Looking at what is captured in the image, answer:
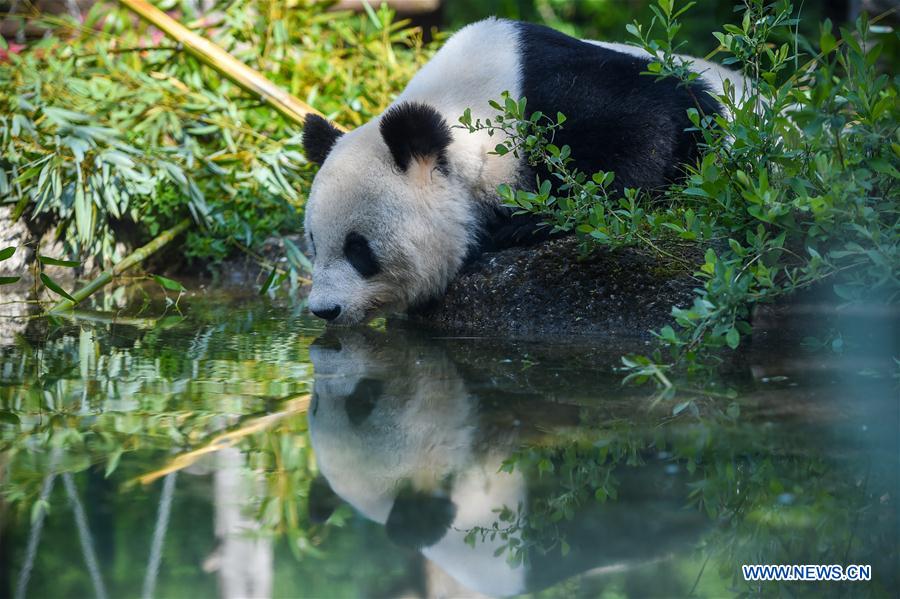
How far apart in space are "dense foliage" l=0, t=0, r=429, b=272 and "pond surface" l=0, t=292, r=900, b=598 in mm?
2151

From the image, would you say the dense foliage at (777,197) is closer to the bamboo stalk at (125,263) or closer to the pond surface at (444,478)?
the pond surface at (444,478)

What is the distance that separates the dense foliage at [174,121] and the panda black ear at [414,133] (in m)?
1.72

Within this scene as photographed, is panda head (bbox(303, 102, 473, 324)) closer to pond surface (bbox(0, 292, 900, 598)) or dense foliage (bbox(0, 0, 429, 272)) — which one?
pond surface (bbox(0, 292, 900, 598))

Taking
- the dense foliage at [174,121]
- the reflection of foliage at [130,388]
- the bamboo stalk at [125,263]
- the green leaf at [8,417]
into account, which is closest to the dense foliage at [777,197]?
the reflection of foliage at [130,388]

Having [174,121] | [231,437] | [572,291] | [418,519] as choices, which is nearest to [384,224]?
[572,291]

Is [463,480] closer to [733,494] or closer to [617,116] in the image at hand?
[733,494]

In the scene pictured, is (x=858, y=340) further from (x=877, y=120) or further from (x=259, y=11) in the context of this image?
(x=259, y=11)

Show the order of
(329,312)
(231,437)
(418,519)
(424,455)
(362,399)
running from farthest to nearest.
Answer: (329,312)
(362,399)
(231,437)
(424,455)
(418,519)

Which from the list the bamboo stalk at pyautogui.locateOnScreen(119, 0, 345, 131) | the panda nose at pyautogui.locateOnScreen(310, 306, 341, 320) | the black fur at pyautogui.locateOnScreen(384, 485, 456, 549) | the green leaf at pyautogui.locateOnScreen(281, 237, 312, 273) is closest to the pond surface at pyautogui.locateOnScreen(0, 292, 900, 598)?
the black fur at pyautogui.locateOnScreen(384, 485, 456, 549)

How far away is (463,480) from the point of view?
1827 millimetres

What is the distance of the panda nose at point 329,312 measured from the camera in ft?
11.5

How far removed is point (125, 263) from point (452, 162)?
1.76 m

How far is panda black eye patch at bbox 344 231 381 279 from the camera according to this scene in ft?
11.8

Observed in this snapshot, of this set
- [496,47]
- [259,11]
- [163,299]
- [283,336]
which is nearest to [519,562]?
[283,336]
